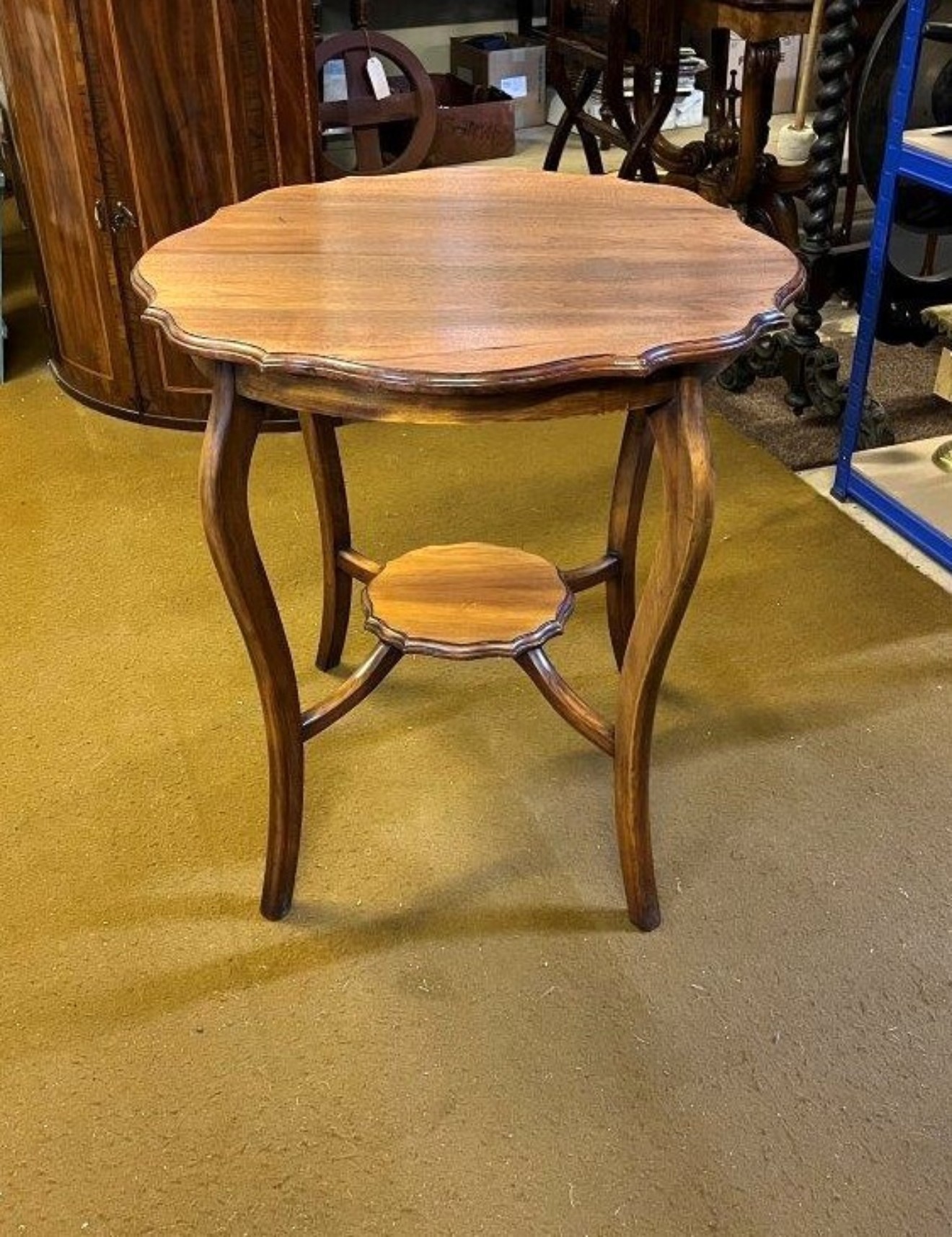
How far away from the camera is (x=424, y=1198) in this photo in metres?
1.19

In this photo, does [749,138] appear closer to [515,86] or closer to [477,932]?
[515,86]

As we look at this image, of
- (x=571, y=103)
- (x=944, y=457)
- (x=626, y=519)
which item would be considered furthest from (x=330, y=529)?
(x=571, y=103)

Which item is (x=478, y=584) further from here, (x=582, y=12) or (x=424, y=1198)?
(x=582, y=12)

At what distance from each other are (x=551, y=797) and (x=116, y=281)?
1520 mm

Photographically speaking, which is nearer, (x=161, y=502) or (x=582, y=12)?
(x=161, y=502)

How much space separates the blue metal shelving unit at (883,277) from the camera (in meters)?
1.97

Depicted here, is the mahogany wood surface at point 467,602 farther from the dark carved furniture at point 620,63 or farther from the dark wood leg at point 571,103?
the dark wood leg at point 571,103

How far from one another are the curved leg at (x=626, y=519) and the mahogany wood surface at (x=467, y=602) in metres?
0.14

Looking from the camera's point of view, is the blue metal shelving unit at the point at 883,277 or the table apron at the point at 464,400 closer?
the table apron at the point at 464,400

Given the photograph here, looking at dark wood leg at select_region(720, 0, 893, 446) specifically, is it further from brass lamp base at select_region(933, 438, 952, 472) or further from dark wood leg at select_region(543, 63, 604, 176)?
dark wood leg at select_region(543, 63, 604, 176)

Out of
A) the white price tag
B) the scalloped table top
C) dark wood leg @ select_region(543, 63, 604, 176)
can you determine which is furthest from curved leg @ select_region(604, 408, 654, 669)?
dark wood leg @ select_region(543, 63, 604, 176)

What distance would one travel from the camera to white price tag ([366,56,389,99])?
3037 mm

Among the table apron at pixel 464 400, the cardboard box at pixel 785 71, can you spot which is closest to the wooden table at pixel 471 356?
the table apron at pixel 464 400

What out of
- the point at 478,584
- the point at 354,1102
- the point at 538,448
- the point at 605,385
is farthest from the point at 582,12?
the point at 354,1102
